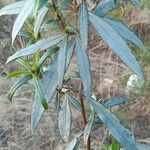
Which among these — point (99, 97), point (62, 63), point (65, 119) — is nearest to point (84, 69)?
point (62, 63)

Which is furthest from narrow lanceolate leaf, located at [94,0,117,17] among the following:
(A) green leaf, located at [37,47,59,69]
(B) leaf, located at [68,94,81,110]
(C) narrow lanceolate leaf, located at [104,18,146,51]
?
(B) leaf, located at [68,94,81,110]

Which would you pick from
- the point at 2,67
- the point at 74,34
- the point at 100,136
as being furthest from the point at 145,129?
the point at 74,34

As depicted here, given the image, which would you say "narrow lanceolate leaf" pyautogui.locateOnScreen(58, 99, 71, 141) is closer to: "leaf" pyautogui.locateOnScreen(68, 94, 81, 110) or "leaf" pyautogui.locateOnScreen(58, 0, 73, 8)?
"leaf" pyautogui.locateOnScreen(68, 94, 81, 110)

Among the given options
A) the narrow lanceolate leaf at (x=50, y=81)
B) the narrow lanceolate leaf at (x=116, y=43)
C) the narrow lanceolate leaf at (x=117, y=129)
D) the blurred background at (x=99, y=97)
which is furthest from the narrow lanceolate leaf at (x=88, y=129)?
the blurred background at (x=99, y=97)

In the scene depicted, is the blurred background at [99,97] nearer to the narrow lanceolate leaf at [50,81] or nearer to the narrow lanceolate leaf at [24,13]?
the narrow lanceolate leaf at [50,81]

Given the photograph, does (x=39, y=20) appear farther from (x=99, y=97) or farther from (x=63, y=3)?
(x=99, y=97)

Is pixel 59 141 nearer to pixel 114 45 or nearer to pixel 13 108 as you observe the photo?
pixel 13 108
